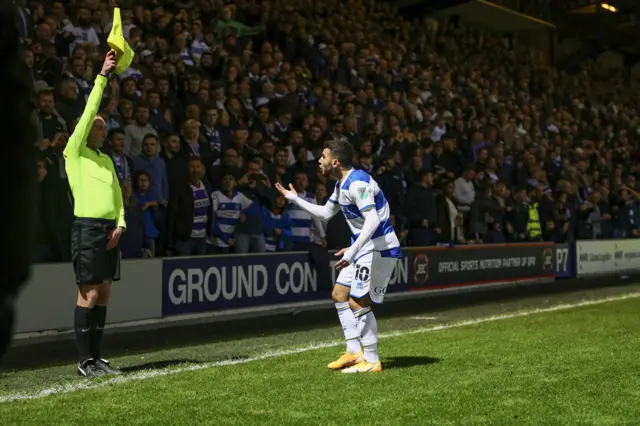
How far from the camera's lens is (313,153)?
16.0m

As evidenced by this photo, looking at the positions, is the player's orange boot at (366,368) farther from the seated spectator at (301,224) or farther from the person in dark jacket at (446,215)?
the person in dark jacket at (446,215)

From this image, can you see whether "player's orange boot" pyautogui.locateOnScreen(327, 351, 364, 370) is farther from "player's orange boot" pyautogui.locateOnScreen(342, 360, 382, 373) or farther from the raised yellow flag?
the raised yellow flag

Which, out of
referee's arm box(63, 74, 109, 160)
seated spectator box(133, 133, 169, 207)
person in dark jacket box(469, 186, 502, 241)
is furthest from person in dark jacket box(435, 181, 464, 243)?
referee's arm box(63, 74, 109, 160)

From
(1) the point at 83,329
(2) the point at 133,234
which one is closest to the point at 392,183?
(2) the point at 133,234

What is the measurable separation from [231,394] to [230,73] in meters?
9.77

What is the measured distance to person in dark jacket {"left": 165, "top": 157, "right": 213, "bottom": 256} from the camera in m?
12.8

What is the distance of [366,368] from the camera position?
8094 millimetres

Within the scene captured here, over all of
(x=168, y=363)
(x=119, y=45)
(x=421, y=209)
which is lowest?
(x=168, y=363)

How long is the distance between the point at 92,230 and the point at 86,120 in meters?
0.97

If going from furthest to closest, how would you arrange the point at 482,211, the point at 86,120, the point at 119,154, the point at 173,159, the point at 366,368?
1. the point at 482,211
2. the point at 173,159
3. the point at 119,154
4. the point at 366,368
5. the point at 86,120

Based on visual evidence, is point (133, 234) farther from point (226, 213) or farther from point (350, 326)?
point (350, 326)

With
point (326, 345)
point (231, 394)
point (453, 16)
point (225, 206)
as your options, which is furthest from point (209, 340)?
point (453, 16)

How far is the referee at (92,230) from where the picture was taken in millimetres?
7969

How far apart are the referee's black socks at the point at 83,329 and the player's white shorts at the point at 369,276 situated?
223 cm
